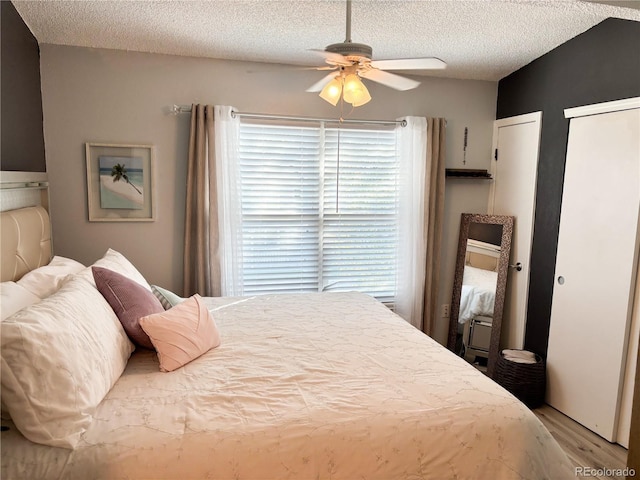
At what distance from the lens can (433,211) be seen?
3.83 metres

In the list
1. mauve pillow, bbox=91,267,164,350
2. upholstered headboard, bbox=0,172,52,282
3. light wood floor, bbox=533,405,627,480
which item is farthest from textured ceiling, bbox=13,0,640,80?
light wood floor, bbox=533,405,627,480

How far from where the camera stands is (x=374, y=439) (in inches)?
60.3

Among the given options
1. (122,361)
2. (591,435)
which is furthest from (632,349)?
(122,361)

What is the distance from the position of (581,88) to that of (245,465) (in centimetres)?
321

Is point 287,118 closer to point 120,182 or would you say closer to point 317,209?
point 317,209

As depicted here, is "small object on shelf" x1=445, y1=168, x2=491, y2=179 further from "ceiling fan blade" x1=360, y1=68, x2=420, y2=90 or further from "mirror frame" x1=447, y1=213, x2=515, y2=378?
"ceiling fan blade" x1=360, y1=68, x2=420, y2=90

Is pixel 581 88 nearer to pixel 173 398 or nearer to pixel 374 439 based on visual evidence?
pixel 374 439

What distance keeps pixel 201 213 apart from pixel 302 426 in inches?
86.5

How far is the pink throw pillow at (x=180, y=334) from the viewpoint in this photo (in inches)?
76.7

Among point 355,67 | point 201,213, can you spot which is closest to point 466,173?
point 355,67

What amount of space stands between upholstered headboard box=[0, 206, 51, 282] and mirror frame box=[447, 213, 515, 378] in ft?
10.7

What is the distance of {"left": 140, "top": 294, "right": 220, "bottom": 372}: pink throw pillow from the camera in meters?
1.95

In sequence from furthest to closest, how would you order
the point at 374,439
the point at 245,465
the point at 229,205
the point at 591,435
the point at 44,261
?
the point at 229,205 → the point at 591,435 → the point at 44,261 → the point at 374,439 → the point at 245,465

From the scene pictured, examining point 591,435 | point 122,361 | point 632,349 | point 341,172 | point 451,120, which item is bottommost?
point 591,435
